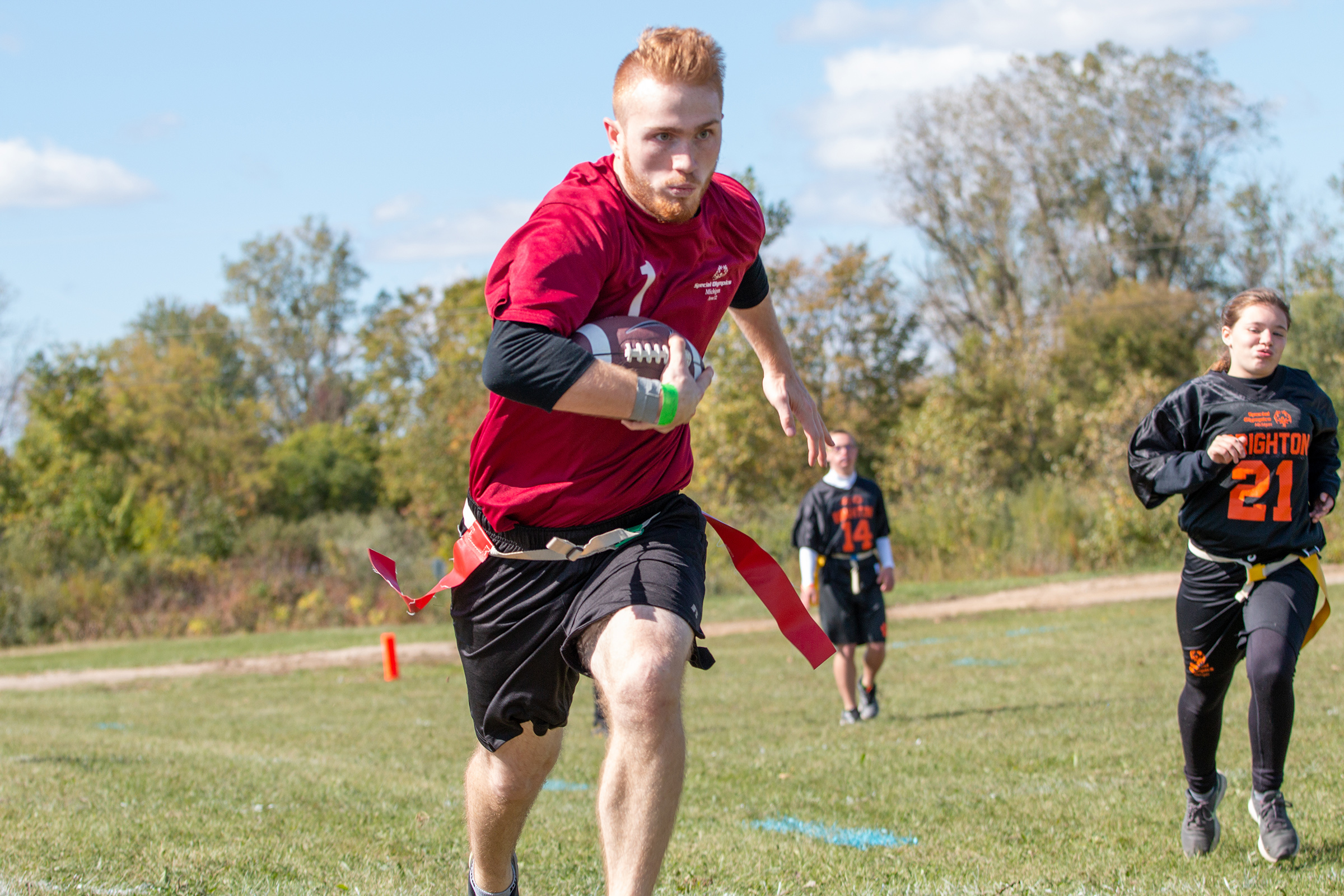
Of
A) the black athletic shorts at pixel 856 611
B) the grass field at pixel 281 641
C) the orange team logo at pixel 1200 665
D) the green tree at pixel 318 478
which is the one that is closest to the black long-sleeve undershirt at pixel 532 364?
the orange team logo at pixel 1200 665

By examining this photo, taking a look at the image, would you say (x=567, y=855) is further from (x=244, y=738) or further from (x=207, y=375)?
(x=207, y=375)

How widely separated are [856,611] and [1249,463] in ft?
19.3

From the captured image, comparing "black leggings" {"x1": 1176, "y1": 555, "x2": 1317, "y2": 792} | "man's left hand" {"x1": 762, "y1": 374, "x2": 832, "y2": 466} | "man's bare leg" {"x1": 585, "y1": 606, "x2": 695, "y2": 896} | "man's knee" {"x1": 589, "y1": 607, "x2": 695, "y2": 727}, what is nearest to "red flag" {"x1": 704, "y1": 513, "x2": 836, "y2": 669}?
"man's left hand" {"x1": 762, "y1": 374, "x2": 832, "y2": 466}

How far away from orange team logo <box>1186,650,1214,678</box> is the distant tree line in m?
23.2

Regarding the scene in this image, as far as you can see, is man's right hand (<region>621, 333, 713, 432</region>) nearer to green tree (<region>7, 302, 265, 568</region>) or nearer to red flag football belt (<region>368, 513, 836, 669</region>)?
red flag football belt (<region>368, 513, 836, 669</region>)

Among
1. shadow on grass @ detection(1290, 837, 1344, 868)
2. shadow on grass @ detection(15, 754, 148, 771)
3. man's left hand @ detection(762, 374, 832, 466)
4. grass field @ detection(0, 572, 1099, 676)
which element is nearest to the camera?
man's left hand @ detection(762, 374, 832, 466)

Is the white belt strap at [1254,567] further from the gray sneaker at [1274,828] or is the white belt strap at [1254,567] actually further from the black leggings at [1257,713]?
the gray sneaker at [1274,828]

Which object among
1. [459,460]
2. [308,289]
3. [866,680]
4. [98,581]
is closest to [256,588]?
[98,581]

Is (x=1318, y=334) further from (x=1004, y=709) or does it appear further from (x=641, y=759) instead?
(x=641, y=759)

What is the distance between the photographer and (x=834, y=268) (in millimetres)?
36844

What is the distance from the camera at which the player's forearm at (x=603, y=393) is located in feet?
9.89

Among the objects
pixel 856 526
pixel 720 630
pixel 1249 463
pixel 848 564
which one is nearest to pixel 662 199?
pixel 1249 463

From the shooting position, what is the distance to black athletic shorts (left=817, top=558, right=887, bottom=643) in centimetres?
1071

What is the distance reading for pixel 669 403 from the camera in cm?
307
